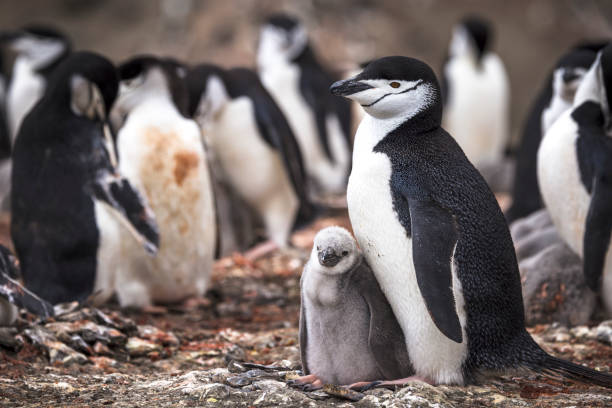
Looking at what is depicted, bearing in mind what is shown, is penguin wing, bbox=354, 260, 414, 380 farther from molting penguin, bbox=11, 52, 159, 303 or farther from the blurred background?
the blurred background

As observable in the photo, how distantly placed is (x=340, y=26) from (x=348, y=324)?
9275 mm

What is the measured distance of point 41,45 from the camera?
8.88 metres

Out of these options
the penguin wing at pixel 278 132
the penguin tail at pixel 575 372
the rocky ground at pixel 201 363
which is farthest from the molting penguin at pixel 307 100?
the penguin tail at pixel 575 372

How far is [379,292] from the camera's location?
311cm

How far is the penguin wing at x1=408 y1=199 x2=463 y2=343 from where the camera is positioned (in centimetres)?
283

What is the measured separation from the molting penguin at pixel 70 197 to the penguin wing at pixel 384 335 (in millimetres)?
1600

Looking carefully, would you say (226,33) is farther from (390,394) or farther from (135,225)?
(390,394)

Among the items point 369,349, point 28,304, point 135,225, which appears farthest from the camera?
point 135,225

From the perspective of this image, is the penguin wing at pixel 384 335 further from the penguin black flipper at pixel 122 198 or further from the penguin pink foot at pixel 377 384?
the penguin black flipper at pixel 122 198

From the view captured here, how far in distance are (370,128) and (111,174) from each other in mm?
1680

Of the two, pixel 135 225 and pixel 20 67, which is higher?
pixel 20 67

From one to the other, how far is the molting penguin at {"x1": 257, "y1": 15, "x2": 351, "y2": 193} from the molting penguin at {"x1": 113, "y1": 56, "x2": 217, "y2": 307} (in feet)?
10.6

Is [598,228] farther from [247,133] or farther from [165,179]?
[247,133]

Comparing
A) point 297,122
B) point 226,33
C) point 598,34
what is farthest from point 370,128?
point 598,34
